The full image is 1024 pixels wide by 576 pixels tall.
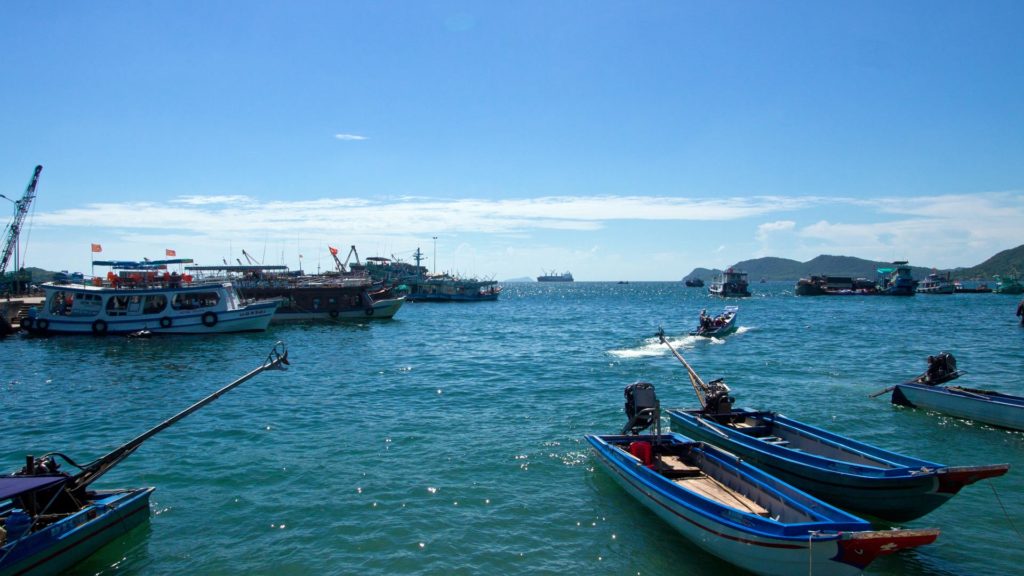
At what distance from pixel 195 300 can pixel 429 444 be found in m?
38.9

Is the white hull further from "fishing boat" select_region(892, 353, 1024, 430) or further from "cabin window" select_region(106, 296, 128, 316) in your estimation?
"fishing boat" select_region(892, 353, 1024, 430)

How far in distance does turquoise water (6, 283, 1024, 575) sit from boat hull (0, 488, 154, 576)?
633 millimetres

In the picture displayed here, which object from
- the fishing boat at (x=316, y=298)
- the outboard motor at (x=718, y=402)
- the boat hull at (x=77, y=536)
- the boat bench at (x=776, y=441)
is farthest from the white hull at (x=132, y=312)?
the boat bench at (x=776, y=441)

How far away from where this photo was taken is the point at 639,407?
1639 cm

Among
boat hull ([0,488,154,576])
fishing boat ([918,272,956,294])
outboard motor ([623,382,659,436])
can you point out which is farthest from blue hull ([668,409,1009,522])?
fishing boat ([918,272,956,294])

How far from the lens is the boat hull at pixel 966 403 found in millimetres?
18469

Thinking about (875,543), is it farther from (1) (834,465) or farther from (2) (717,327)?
(2) (717,327)

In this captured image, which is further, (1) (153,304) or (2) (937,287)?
(2) (937,287)

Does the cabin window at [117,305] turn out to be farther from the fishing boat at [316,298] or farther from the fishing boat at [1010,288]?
the fishing boat at [1010,288]

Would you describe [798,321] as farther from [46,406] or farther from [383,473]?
[46,406]

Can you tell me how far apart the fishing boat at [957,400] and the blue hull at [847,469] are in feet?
26.4

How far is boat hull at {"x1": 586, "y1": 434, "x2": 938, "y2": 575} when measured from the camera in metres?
8.49

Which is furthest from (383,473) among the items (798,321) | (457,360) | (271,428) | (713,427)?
(798,321)

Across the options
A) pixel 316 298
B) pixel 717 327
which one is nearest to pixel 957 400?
pixel 717 327
